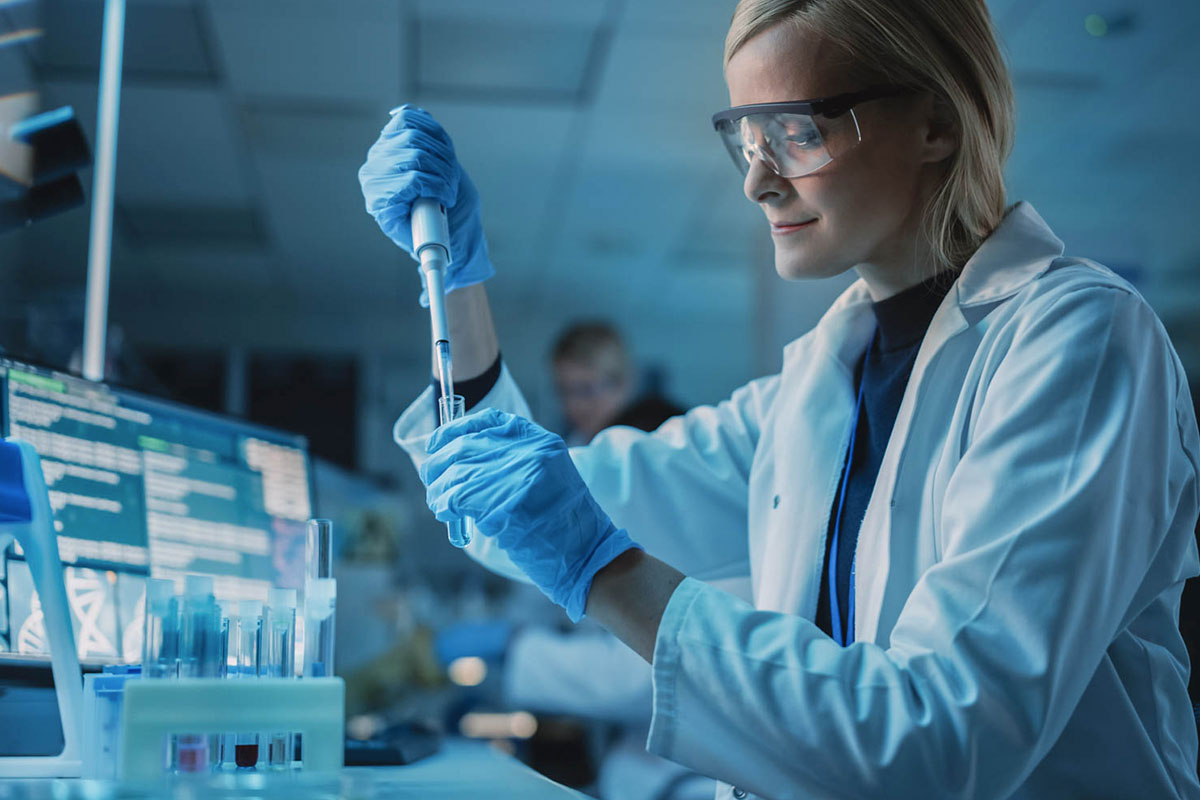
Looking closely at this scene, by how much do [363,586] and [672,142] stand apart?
96.1 inches

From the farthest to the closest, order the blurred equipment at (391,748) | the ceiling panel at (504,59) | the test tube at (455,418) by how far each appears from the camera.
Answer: the ceiling panel at (504,59) → the blurred equipment at (391,748) → the test tube at (455,418)

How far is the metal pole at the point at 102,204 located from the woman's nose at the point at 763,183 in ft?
3.11

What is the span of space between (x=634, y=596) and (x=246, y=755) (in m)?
0.37

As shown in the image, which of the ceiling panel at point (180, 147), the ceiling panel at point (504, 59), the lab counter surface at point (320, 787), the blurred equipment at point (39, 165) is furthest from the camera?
the ceiling panel at point (180, 147)

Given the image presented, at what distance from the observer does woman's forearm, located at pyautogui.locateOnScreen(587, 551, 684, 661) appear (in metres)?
0.89

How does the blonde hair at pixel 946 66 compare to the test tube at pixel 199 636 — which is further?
the blonde hair at pixel 946 66

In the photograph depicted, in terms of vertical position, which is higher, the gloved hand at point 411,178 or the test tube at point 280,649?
the gloved hand at point 411,178

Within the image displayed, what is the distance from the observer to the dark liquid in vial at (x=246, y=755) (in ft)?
3.05

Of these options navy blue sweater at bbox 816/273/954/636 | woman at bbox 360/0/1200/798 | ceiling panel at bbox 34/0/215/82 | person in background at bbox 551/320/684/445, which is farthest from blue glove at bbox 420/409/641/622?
person in background at bbox 551/320/684/445

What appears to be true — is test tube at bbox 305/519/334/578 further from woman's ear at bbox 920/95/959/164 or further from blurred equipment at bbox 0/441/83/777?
woman's ear at bbox 920/95/959/164

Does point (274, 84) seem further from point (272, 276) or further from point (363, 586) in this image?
point (272, 276)

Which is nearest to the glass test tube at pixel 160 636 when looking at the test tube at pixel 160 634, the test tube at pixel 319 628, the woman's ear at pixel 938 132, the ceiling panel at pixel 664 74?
the test tube at pixel 160 634

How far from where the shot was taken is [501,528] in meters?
0.93

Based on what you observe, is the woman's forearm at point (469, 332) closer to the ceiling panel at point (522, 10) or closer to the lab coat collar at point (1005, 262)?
the lab coat collar at point (1005, 262)
